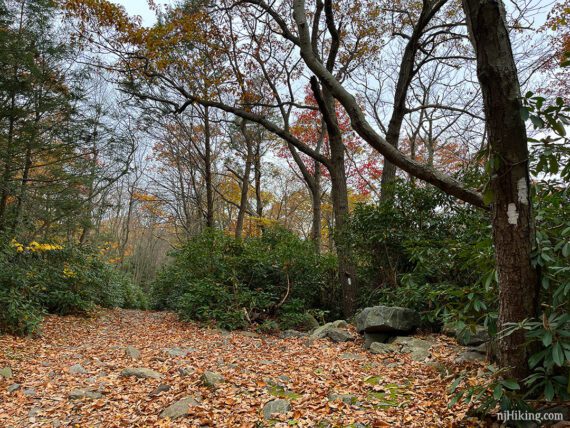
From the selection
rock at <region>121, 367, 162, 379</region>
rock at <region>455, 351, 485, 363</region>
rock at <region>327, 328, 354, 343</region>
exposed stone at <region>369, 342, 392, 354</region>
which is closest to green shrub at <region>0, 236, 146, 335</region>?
rock at <region>121, 367, 162, 379</region>

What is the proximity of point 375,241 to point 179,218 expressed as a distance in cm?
1402

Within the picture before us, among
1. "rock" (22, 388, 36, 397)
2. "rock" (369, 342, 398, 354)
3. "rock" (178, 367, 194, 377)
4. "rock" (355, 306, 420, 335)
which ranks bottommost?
"rock" (22, 388, 36, 397)

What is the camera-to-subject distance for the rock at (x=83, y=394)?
11.5ft

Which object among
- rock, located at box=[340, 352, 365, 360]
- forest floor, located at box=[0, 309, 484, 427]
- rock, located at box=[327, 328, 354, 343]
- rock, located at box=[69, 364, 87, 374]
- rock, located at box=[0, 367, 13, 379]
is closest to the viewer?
forest floor, located at box=[0, 309, 484, 427]

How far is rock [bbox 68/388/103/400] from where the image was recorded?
11.5ft

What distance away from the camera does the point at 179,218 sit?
1816 centimetres

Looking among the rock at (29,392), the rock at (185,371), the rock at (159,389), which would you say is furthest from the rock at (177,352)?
the rock at (29,392)

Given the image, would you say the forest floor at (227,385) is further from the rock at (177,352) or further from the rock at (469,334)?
the rock at (469,334)

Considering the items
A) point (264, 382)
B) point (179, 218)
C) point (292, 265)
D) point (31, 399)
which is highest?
point (179, 218)

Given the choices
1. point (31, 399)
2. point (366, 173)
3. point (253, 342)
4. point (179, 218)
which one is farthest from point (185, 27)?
point (179, 218)

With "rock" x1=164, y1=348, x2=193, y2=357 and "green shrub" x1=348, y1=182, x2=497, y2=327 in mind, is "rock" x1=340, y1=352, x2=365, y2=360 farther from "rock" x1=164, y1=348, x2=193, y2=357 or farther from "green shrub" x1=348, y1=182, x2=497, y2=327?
"rock" x1=164, y1=348, x2=193, y2=357

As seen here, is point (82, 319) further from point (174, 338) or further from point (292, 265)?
point (292, 265)

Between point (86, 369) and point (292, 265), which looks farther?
point (292, 265)

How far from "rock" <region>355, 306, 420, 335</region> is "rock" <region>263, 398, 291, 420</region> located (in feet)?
7.10
